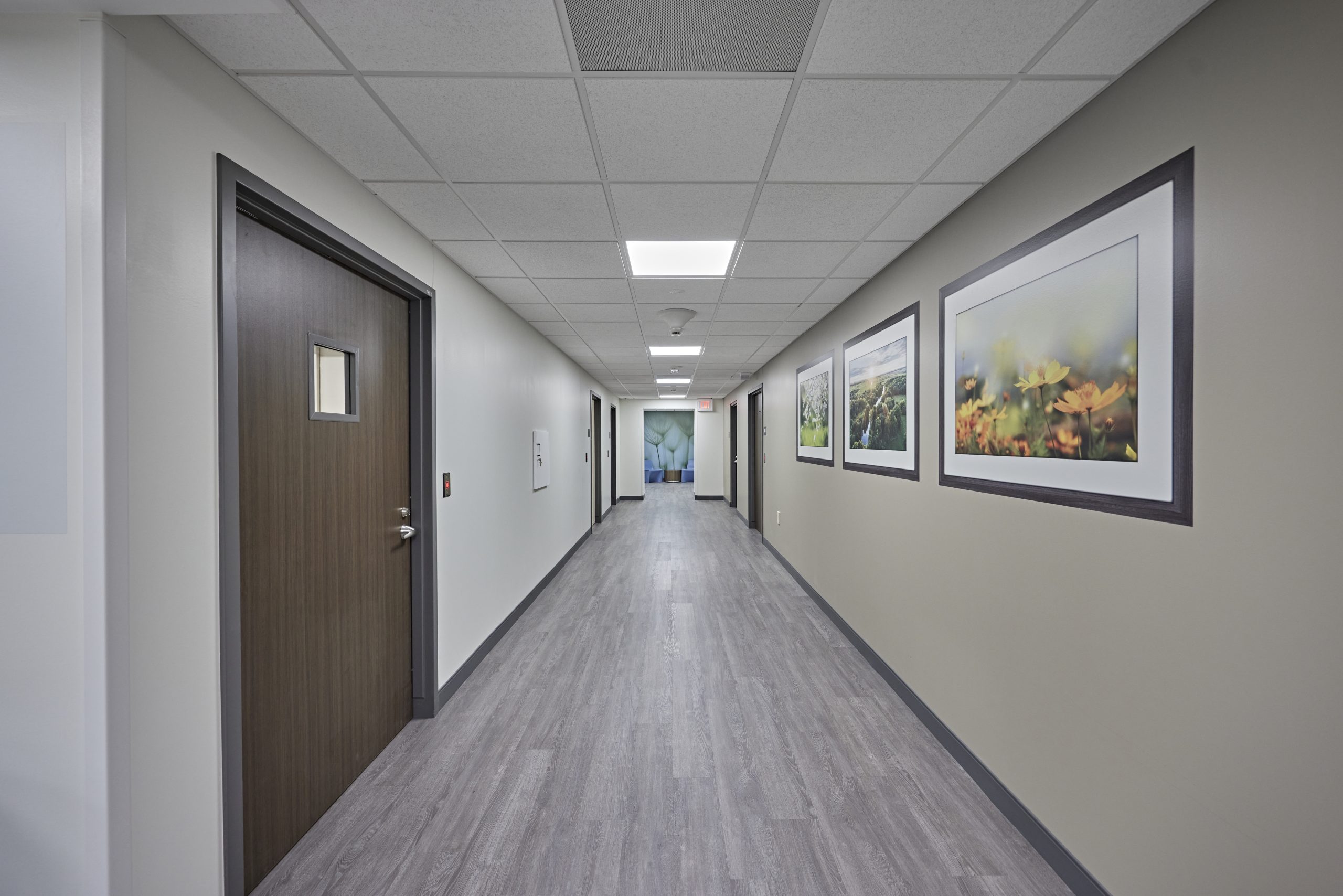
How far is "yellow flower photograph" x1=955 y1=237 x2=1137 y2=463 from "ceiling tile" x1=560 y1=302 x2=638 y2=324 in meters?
2.16

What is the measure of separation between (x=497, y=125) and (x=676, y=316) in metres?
2.16

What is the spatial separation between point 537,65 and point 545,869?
2.26m

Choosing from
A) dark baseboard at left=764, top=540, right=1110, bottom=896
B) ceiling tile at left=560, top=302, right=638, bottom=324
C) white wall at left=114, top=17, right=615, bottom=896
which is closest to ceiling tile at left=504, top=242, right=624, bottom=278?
ceiling tile at left=560, top=302, right=638, bottom=324

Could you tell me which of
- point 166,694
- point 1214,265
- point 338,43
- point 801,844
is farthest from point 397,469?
point 1214,265

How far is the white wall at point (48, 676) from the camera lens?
1.04 meters

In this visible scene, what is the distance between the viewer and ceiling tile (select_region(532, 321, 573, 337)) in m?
4.14

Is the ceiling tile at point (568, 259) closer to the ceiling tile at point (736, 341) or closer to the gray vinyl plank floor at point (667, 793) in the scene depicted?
the ceiling tile at point (736, 341)

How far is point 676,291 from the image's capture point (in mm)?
3205

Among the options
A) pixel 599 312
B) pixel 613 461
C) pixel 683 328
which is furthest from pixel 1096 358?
pixel 613 461

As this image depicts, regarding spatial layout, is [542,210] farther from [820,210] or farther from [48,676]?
[48,676]

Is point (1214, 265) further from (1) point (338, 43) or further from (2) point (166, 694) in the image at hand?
(2) point (166, 694)

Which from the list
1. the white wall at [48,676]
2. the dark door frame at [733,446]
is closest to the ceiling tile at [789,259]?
the white wall at [48,676]

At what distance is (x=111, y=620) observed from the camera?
3.49 feet

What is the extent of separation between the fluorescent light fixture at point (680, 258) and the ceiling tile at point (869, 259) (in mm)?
625
